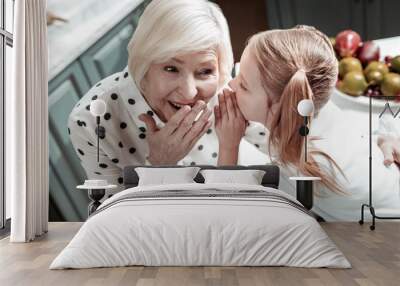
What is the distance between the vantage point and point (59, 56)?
307 inches

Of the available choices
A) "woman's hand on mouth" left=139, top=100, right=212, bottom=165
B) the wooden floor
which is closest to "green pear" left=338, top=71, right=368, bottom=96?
"woman's hand on mouth" left=139, top=100, right=212, bottom=165

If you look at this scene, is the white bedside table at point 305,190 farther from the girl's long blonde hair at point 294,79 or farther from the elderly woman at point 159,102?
the elderly woman at point 159,102

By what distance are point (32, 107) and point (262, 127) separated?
9.00 ft

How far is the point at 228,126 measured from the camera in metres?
7.71

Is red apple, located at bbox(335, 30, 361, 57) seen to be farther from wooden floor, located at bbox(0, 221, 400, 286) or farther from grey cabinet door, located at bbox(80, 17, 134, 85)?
wooden floor, located at bbox(0, 221, 400, 286)

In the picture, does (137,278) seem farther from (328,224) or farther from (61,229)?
(328,224)

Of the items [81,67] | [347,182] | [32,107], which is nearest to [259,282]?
[32,107]

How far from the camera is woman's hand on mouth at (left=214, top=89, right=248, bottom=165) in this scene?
768 centimetres

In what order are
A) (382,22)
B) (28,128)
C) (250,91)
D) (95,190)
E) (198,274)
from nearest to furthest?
(198,274) < (28,128) < (95,190) < (250,91) < (382,22)

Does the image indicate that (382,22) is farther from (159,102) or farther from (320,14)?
(159,102)

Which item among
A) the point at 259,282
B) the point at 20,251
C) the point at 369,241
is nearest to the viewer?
the point at 259,282

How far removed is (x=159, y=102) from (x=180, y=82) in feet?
1.16

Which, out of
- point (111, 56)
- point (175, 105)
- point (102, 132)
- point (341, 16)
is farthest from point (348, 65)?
point (102, 132)

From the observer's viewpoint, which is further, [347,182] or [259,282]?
[347,182]
